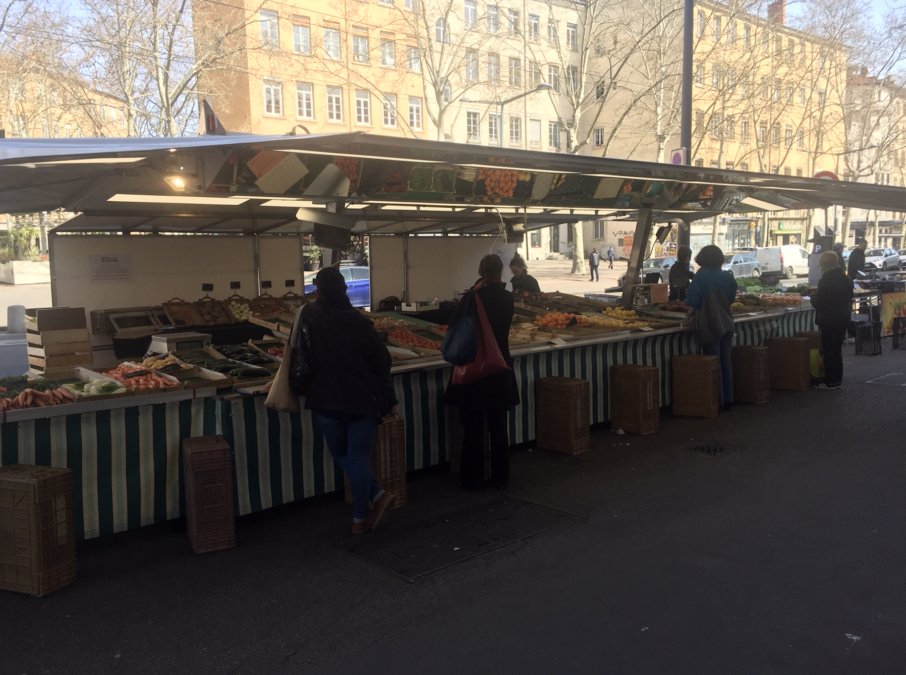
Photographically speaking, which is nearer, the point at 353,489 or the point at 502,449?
the point at 353,489

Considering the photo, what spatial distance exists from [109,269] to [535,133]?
43.3 metres

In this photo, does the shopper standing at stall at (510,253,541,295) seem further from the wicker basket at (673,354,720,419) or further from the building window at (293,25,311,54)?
the building window at (293,25,311,54)

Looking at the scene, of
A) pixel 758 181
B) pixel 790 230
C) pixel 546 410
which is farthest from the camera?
pixel 790 230

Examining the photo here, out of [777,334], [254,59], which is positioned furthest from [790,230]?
[777,334]

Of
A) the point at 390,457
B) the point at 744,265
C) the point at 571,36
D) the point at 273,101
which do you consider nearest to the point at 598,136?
the point at 571,36

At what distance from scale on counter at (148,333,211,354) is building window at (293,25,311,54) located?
34.4m

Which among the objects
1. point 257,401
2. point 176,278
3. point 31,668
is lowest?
point 31,668

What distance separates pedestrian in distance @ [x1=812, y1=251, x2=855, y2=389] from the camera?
31.0ft

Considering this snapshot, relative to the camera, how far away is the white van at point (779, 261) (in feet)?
116

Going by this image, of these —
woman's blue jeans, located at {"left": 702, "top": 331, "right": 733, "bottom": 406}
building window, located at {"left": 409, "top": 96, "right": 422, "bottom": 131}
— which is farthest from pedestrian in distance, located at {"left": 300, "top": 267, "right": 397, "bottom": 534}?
building window, located at {"left": 409, "top": 96, "right": 422, "bottom": 131}

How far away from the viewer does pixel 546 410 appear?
22.9 ft

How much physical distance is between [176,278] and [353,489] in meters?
5.63

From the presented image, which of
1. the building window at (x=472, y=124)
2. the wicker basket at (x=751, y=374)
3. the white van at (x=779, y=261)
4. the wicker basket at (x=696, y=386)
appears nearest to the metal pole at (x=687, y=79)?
the wicker basket at (x=751, y=374)

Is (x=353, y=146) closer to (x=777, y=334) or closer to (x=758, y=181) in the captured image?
(x=758, y=181)
